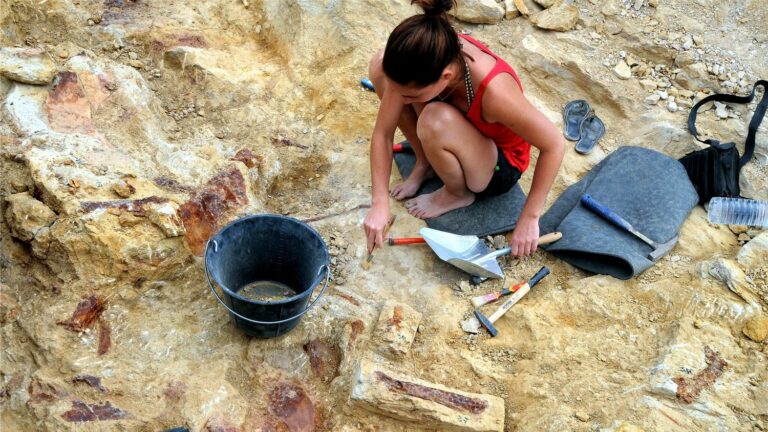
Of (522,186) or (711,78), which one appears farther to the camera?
(711,78)

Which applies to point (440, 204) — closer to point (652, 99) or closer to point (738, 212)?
point (738, 212)

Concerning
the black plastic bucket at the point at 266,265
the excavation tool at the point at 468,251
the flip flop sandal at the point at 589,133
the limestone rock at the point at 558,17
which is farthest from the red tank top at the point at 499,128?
the limestone rock at the point at 558,17

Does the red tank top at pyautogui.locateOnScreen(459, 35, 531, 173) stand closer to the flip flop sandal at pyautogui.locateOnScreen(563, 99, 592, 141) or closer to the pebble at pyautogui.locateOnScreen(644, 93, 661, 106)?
the flip flop sandal at pyautogui.locateOnScreen(563, 99, 592, 141)

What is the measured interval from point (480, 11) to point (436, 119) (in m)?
1.85

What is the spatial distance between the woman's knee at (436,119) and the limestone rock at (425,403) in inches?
44.7

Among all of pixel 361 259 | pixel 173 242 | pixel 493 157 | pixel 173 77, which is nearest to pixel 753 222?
pixel 493 157

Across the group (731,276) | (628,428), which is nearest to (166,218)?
(628,428)

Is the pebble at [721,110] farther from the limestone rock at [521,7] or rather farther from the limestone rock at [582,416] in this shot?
the limestone rock at [582,416]

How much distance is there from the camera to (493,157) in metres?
3.02

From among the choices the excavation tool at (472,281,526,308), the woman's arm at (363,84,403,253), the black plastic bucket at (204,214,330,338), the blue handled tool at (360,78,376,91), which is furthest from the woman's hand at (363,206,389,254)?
the blue handled tool at (360,78,376,91)

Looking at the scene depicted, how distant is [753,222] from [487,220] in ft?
4.57

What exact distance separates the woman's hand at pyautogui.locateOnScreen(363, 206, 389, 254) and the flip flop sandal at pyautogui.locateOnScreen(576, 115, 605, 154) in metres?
1.63

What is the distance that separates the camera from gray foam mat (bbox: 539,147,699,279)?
2994 mm

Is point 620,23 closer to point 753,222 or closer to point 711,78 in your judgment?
point 711,78
